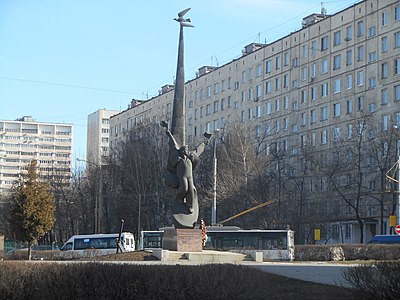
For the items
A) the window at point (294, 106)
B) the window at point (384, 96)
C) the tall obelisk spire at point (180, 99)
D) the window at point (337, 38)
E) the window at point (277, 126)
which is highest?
the window at point (337, 38)

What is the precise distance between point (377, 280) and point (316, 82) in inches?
2506

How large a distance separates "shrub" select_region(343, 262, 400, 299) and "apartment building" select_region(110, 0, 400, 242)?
1921 inches

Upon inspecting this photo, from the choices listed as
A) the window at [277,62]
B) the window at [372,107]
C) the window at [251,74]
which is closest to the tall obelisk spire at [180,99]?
the window at [372,107]

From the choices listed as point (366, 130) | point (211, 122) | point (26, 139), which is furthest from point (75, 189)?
point (26, 139)

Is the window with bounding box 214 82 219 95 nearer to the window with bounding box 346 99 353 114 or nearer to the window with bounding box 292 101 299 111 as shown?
the window with bounding box 292 101 299 111

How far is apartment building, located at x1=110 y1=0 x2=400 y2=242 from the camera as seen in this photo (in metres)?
68.0

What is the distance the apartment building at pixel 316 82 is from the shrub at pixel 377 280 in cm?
4880

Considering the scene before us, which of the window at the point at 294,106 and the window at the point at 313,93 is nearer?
the window at the point at 313,93

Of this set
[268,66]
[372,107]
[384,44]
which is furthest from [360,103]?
[268,66]

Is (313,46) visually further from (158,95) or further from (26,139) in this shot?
(26,139)

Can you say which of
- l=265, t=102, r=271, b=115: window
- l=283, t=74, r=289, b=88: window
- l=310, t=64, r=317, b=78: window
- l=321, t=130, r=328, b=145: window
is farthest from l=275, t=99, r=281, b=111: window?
l=321, t=130, r=328, b=145: window

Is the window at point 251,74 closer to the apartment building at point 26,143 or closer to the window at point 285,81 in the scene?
the window at point 285,81

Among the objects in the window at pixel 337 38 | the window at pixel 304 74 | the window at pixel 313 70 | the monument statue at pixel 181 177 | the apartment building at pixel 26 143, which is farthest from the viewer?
the apartment building at pixel 26 143

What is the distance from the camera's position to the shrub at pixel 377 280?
14.4 metres
